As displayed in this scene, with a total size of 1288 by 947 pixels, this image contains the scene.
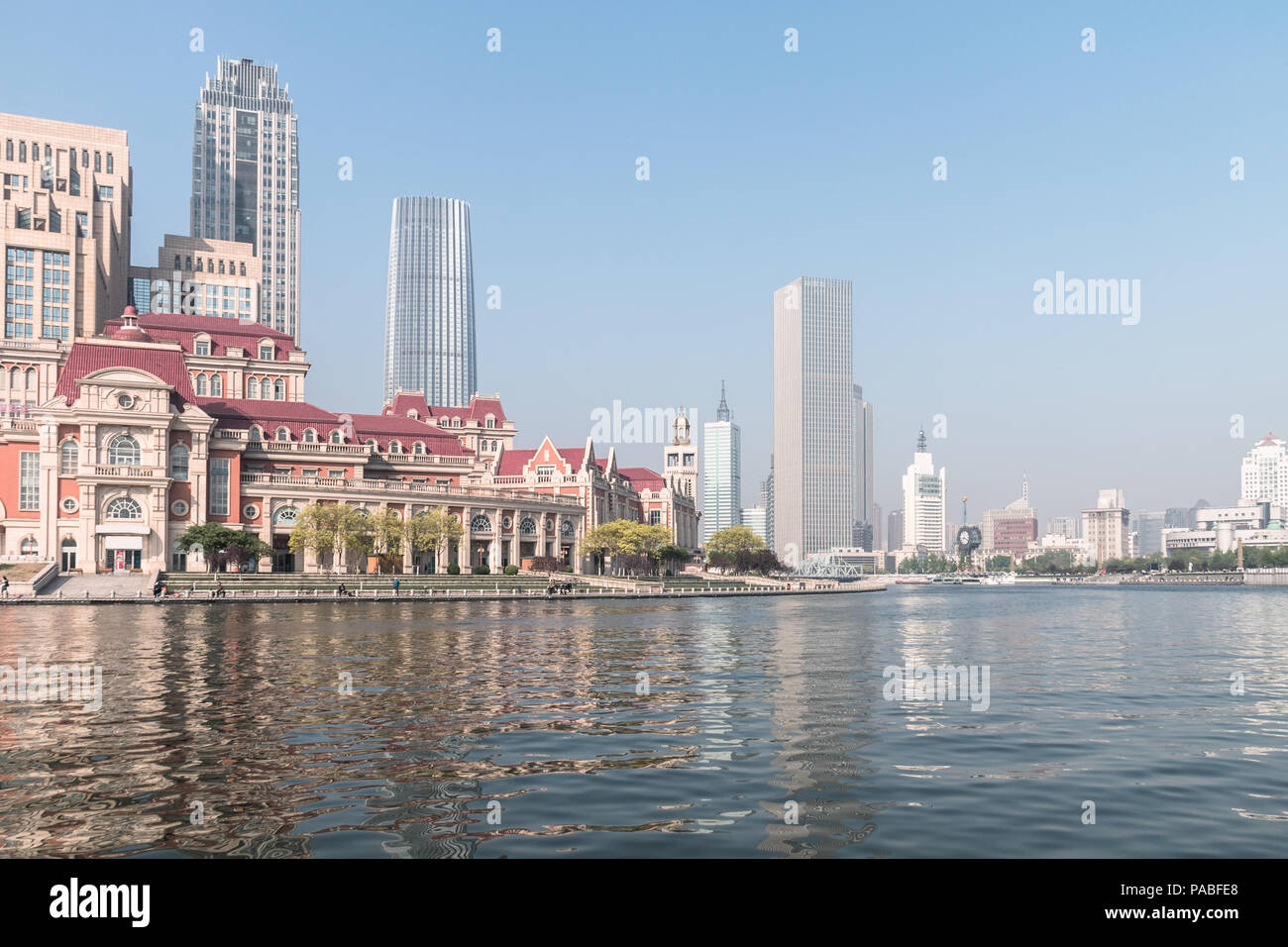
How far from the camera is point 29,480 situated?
353 ft

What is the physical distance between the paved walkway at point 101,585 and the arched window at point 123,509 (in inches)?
307

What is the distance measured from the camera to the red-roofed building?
10700 cm


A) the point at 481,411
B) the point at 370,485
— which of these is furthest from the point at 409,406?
the point at 370,485

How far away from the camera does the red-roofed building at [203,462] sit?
Result: 351 ft

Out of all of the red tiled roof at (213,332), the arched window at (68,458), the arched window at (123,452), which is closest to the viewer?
the arched window at (68,458)

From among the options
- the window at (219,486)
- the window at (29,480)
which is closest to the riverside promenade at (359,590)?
the window at (219,486)

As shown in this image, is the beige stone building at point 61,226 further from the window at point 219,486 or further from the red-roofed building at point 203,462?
the window at point 219,486

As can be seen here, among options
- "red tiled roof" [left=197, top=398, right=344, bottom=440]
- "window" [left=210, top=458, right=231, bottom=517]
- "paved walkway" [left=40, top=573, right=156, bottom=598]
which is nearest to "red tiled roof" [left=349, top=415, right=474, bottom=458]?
"red tiled roof" [left=197, top=398, right=344, bottom=440]

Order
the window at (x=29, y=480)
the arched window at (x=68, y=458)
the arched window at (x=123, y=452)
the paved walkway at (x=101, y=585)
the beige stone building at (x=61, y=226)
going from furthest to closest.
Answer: the beige stone building at (x=61, y=226) < the arched window at (x=123, y=452) < the arched window at (x=68, y=458) < the window at (x=29, y=480) < the paved walkway at (x=101, y=585)

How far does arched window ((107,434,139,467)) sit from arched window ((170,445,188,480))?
4.18m

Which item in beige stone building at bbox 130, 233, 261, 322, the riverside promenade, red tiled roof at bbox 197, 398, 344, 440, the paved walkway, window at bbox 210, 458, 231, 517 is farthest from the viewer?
beige stone building at bbox 130, 233, 261, 322

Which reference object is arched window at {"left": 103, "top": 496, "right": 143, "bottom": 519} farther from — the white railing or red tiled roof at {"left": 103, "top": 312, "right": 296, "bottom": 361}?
red tiled roof at {"left": 103, "top": 312, "right": 296, "bottom": 361}

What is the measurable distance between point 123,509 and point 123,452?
6358 mm
